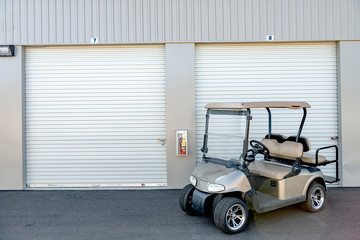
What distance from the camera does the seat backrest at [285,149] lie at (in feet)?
15.7

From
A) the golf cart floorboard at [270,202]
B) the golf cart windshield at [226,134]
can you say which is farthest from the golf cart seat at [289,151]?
the golf cart windshield at [226,134]

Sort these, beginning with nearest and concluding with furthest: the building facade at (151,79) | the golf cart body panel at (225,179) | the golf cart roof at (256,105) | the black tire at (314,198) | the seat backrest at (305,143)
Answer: the golf cart body panel at (225,179) < the golf cart roof at (256,105) < the black tire at (314,198) < the seat backrest at (305,143) < the building facade at (151,79)

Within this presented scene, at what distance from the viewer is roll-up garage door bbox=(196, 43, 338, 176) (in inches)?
262

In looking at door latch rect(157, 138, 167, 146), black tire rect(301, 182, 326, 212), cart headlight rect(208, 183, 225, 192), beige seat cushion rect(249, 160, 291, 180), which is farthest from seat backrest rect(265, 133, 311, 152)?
door latch rect(157, 138, 167, 146)

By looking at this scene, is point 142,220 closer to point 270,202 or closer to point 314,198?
point 270,202

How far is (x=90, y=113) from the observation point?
22.0ft

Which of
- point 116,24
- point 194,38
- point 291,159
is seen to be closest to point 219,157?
point 291,159

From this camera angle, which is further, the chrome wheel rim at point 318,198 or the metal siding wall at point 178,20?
the metal siding wall at point 178,20

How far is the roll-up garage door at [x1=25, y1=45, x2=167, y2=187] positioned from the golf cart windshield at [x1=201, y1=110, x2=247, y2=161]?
7.28ft

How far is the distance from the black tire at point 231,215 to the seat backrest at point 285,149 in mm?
1387

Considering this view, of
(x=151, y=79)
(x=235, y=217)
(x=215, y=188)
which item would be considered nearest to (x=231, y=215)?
(x=235, y=217)

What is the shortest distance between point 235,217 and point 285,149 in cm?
162

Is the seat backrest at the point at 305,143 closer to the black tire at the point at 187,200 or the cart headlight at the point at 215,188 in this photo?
the cart headlight at the point at 215,188

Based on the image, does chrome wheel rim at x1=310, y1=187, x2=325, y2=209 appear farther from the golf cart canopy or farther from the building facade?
the building facade
